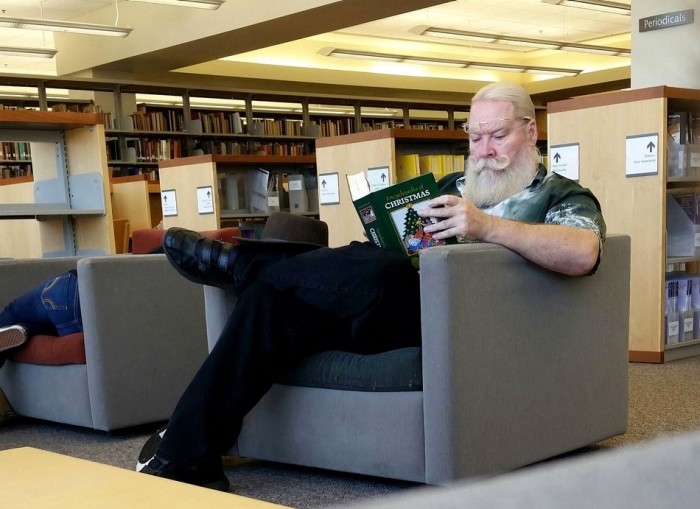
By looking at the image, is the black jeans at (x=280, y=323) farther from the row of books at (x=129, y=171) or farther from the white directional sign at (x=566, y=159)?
the row of books at (x=129, y=171)

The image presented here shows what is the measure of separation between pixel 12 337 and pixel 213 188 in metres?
2.71

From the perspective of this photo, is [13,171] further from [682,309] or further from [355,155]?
[682,309]

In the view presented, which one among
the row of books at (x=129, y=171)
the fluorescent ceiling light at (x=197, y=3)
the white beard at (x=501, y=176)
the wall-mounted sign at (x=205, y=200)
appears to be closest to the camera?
the white beard at (x=501, y=176)

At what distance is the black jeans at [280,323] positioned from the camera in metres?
2.03

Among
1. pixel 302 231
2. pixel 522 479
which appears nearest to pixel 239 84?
pixel 302 231

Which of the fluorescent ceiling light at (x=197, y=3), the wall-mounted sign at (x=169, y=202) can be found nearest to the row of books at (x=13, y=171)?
the fluorescent ceiling light at (x=197, y=3)

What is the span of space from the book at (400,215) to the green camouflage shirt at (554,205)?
275 mm

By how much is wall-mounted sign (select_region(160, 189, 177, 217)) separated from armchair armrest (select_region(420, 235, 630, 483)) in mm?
4030

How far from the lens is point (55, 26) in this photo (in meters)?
8.69

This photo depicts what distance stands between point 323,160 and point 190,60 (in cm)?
630

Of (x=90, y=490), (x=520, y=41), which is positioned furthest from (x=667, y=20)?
(x=520, y=41)

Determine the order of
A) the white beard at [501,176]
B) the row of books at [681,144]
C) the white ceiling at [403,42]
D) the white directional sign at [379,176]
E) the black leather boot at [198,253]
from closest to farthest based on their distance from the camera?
the black leather boot at [198,253], the white beard at [501,176], the row of books at [681,144], the white directional sign at [379,176], the white ceiling at [403,42]

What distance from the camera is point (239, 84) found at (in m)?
12.5

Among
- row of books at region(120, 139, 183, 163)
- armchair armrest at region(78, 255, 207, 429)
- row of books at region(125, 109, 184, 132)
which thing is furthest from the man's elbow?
row of books at region(125, 109, 184, 132)
